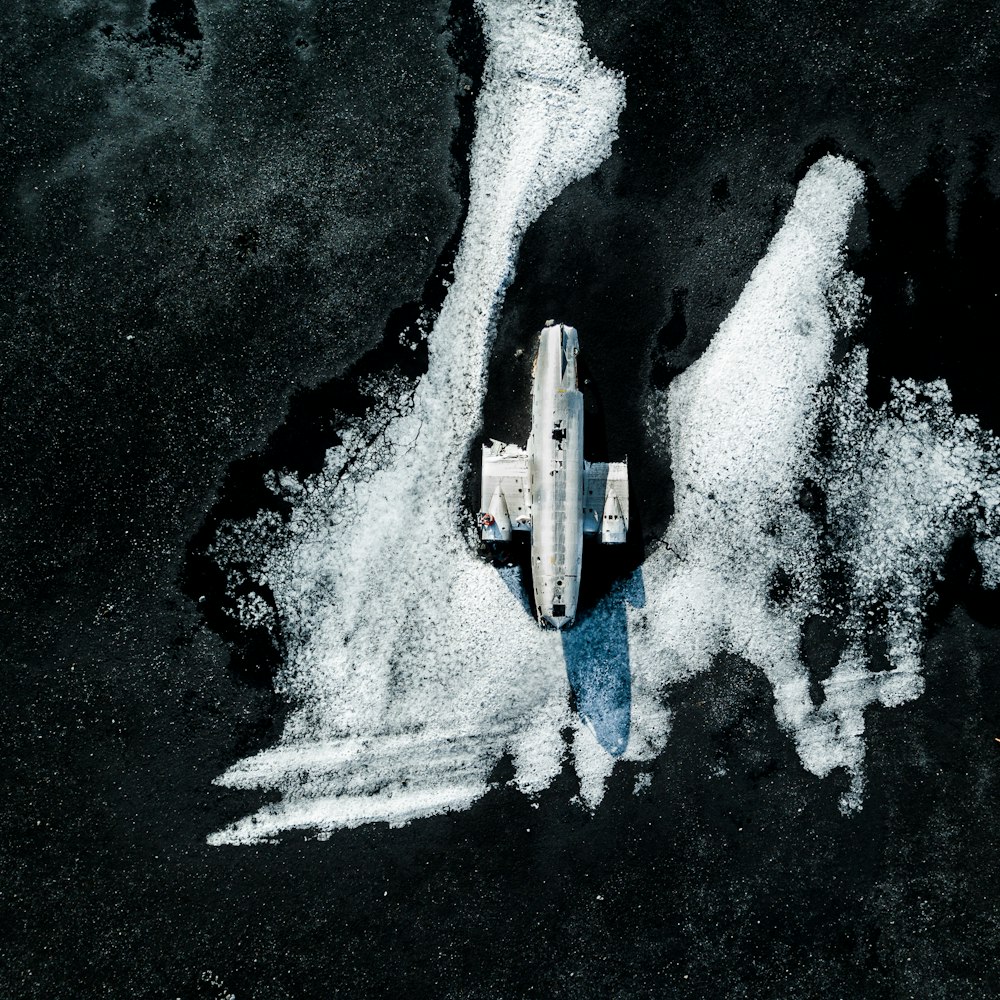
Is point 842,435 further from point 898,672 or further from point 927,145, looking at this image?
point 927,145

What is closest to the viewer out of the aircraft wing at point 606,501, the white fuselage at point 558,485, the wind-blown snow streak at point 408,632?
the white fuselage at point 558,485

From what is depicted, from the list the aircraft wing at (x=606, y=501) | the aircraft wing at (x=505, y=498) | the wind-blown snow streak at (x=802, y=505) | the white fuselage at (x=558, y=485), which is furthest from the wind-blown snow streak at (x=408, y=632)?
the wind-blown snow streak at (x=802, y=505)

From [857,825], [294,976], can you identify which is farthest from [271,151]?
[857,825]

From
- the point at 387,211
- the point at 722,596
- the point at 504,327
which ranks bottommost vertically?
the point at 722,596

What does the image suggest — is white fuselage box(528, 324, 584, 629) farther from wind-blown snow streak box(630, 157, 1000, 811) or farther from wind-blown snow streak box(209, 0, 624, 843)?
wind-blown snow streak box(630, 157, 1000, 811)

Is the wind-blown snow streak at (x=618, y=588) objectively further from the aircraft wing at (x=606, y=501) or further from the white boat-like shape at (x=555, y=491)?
the aircraft wing at (x=606, y=501)

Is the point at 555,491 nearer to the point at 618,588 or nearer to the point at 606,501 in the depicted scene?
the point at 606,501

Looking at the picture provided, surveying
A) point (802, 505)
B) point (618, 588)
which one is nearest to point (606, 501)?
point (618, 588)
